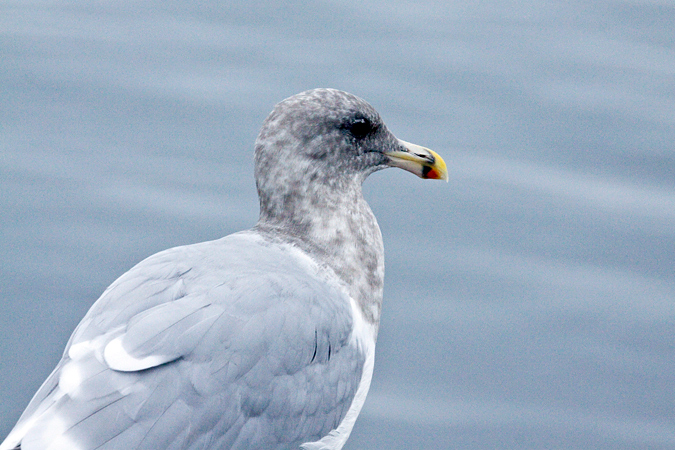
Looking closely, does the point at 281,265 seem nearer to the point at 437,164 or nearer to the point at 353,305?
the point at 353,305

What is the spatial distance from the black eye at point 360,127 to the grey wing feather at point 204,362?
559 mm

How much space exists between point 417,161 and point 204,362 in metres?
1.36

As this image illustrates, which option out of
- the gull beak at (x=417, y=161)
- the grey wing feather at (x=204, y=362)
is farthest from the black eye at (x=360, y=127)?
the grey wing feather at (x=204, y=362)

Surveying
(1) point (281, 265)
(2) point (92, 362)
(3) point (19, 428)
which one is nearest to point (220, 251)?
(1) point (281, 265)

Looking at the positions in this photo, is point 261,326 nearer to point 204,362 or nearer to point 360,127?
point 204,362

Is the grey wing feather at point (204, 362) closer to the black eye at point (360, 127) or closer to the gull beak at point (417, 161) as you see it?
the black eye at point (360, 127)

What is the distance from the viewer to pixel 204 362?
2.87 metres

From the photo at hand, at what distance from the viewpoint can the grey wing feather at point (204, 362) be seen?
2.71 m

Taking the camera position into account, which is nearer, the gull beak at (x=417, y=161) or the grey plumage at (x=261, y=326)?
the grey plumage at (x=261, y=326)

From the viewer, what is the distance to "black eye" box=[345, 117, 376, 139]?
3.61 meters

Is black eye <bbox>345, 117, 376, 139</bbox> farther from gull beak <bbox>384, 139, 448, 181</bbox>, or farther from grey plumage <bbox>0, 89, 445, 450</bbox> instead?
gull beak <bbox>384, 139, 448, 181</bbox>

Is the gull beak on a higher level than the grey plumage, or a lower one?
higher

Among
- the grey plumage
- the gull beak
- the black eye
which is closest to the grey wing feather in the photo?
the grey plumage

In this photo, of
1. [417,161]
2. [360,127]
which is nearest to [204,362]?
[360,127]
